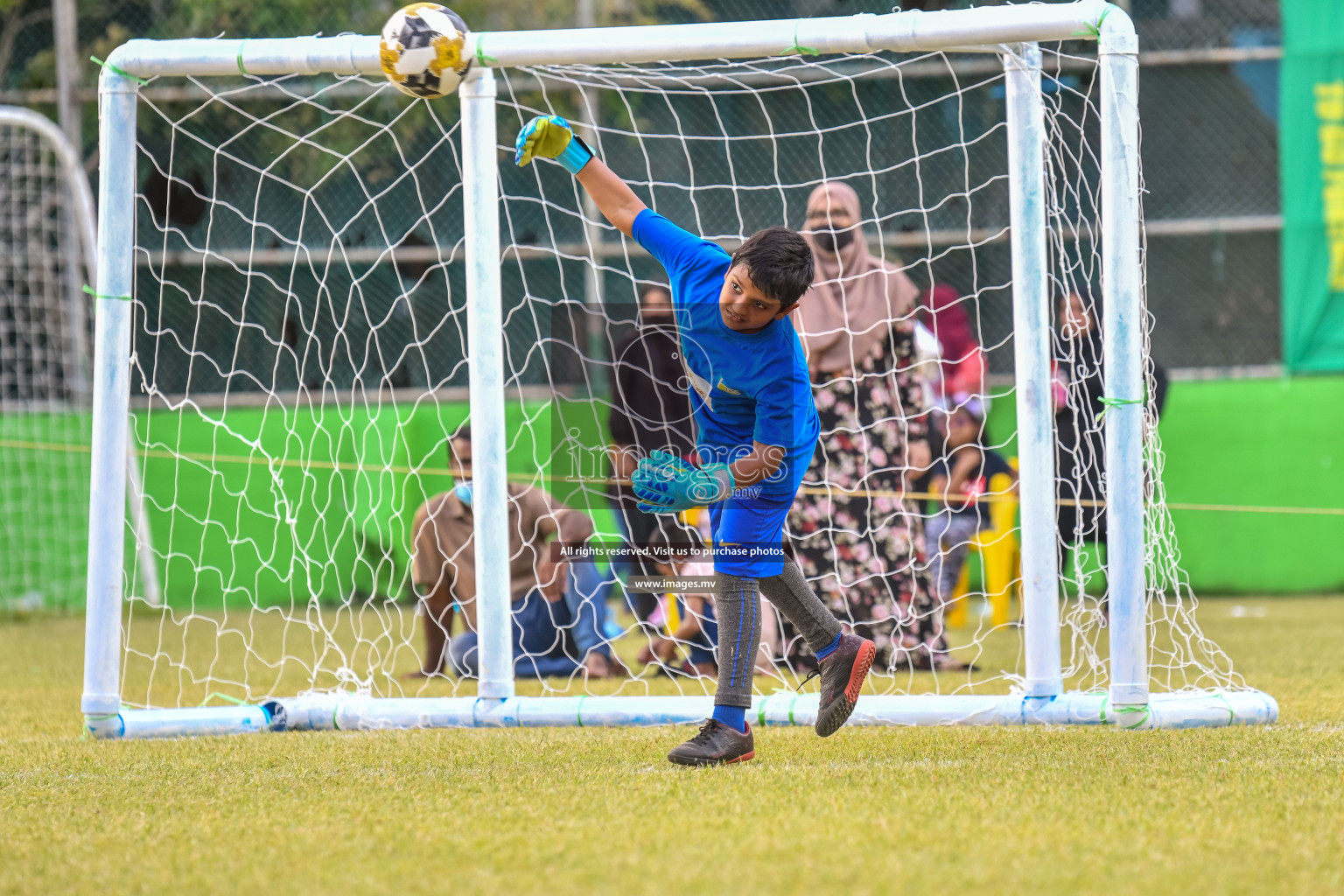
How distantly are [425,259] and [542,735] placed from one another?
5883 mm

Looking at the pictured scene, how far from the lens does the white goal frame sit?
387cm

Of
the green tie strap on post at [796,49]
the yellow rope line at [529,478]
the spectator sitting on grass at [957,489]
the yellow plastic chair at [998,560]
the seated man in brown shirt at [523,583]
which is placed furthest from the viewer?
the yellow plastic chair at [998,560]

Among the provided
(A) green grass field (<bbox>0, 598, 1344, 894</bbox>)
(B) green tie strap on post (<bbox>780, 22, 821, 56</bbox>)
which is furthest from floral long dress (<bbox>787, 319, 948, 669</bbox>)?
(B) green tie strap on post (<bbox>780, 22, 821, 56</bbox>)

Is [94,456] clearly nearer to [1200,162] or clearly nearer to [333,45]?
[333,45]

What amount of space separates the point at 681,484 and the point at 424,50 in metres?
1.48

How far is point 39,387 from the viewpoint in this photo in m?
9.45

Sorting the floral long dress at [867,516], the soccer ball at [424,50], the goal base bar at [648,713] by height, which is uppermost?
the soccer ball at [424,50]

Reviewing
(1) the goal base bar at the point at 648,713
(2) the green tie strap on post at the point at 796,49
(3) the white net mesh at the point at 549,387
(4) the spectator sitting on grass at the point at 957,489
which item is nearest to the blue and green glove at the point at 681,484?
(1) the goal base bar at the point at 648,713

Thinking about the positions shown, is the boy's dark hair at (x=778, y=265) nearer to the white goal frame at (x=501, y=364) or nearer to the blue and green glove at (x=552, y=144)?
the blue and green glove at (x=552, y=144)

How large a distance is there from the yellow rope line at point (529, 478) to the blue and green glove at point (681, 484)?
0.84 meters

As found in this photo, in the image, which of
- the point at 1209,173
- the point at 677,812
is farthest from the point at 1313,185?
the point at 677,812

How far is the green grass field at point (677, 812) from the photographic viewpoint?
7.73ft

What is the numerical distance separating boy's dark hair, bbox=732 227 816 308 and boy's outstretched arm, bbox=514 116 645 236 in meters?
0.47

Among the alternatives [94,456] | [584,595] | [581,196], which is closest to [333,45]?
[94,456]
